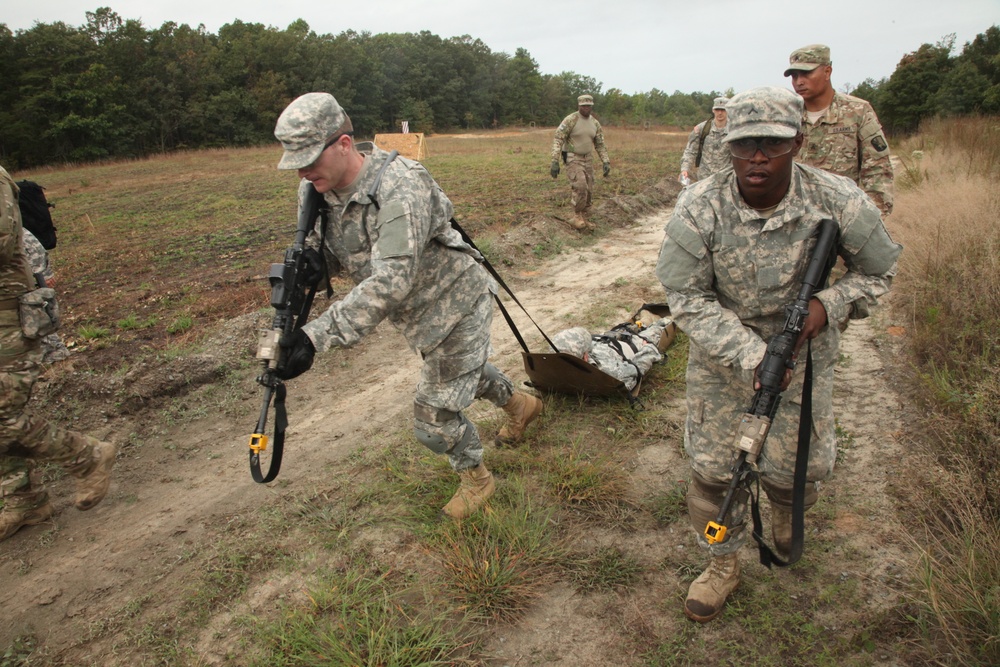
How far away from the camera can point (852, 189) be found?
2.24 metres

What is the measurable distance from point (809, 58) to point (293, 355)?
13.0ft

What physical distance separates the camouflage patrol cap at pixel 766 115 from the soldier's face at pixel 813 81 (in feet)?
8.45

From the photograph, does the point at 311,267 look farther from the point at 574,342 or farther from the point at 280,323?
the point at 574,342

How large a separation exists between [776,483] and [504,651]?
1318 millimetres

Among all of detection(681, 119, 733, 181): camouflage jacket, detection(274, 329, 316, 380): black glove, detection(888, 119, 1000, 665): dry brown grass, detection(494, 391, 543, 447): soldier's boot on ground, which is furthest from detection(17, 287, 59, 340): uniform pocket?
detection(681, 119, 733, 181): camouflage jacket

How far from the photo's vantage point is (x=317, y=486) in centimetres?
371

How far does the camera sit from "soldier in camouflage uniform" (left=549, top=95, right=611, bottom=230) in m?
10.5

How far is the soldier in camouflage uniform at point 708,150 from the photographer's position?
7789 mm

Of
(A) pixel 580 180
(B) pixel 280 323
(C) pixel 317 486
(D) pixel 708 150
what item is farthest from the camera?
(A) pixel 580 180

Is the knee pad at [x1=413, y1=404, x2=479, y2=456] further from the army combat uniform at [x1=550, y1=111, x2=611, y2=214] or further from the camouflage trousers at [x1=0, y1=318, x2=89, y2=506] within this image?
the army combat uniform at [x1=550, y1=111, x2=611, y2=214]

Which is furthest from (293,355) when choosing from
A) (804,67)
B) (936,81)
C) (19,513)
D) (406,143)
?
(936,81)

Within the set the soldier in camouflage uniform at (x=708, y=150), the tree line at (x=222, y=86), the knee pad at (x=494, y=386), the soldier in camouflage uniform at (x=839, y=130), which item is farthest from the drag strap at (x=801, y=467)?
the tree line at (x=222, y=86)

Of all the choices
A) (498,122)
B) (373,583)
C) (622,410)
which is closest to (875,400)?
(622,410)

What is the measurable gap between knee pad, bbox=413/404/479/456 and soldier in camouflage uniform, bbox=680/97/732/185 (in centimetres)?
567
